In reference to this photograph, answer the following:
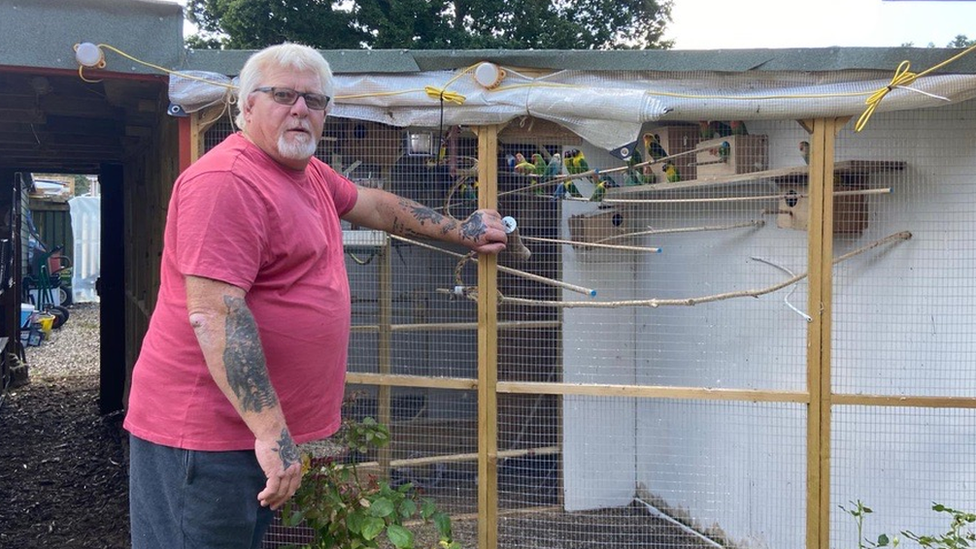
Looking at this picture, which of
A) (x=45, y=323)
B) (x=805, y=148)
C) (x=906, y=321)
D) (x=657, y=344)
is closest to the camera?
(x=805, y=148)

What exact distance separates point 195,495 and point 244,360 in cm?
43

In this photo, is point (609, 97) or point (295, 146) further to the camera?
point (609, 97)

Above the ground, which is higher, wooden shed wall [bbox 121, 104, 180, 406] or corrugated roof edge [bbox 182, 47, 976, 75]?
corrugated roof edge [bbox 182, 47, 976, 75]

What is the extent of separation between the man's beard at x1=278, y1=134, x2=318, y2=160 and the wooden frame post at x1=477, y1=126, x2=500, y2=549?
1.19 meters

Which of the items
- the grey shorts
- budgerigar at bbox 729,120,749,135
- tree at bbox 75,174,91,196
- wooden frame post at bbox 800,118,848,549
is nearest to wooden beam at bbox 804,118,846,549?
wooden frame post at bbox 800,118,848,549

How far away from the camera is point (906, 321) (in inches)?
142

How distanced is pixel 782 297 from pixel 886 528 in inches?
46.8

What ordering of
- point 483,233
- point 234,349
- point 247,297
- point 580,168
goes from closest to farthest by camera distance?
point 234,349 < point 247,297 < point 483,233 < point 580,168

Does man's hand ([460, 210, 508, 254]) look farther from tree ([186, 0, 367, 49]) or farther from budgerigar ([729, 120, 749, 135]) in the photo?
tree ([186, 0, 367, 49])

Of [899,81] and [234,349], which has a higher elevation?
[899,81]

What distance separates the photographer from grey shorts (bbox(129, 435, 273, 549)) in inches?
82.3

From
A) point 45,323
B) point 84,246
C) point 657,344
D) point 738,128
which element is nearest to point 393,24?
point 45,323

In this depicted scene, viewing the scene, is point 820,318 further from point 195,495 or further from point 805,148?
point 195,495

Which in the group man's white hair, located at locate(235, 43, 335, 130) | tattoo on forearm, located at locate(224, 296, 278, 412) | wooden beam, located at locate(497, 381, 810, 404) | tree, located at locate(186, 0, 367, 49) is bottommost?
wooden beam, located at locate(497, 381, 810, 404)
